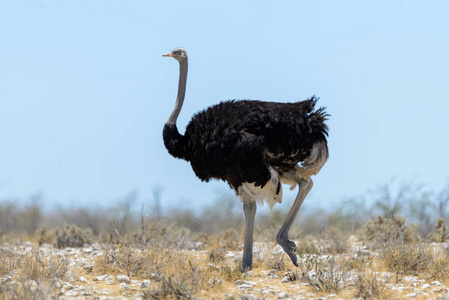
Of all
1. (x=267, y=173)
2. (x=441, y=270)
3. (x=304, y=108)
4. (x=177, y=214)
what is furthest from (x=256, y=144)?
(x=177, y=214)

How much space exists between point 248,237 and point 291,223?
584 mm

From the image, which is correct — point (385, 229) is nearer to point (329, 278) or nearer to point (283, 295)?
point (329, 278)

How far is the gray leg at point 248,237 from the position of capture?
8250mm

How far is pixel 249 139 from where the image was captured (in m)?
7.93

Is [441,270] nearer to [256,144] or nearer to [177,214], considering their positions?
[256,144]

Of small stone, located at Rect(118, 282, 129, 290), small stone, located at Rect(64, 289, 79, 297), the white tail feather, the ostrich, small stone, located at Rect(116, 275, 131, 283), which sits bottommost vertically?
small stone, located at Rect(64, 289, 79, 297)

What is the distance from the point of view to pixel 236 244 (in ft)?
37.6

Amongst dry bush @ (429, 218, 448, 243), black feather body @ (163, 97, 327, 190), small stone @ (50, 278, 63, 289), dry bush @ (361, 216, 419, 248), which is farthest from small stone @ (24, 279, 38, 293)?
dry bush @ (429, 218, 448, 243)

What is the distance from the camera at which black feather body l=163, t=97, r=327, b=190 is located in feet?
26.0

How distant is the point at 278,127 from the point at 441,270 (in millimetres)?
2559

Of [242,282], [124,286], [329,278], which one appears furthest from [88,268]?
[329,278]

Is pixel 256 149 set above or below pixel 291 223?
above

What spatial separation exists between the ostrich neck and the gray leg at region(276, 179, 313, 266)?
1.90 metres

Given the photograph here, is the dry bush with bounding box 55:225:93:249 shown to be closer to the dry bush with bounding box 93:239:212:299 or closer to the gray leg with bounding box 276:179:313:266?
the dry bush with bounding box 93:239:212:299
